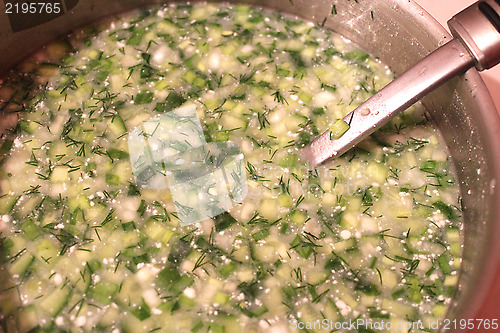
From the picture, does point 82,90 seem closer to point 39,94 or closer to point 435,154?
point 39,94

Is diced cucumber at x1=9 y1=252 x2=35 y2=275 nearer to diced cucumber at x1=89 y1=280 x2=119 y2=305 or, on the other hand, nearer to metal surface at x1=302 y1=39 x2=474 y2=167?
diced cucumber at x1=89 y1=280 x2=119 y2=305

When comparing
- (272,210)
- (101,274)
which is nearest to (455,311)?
(272,210)

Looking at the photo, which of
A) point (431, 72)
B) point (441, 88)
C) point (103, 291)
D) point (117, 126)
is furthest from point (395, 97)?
point (103, 291)

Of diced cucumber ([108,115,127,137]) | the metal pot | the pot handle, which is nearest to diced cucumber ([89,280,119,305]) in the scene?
diced cucumber ([108,115,127,137])

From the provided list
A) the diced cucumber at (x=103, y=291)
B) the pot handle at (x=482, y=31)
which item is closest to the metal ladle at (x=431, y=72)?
the pot handle at (x=482, y=31)

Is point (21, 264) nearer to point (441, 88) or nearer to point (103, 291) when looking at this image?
point (103, 291)

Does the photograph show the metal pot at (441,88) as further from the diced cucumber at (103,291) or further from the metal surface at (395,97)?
the diced cucumber at (103,291)

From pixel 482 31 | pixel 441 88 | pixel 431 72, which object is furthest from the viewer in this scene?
pixel 441 88
